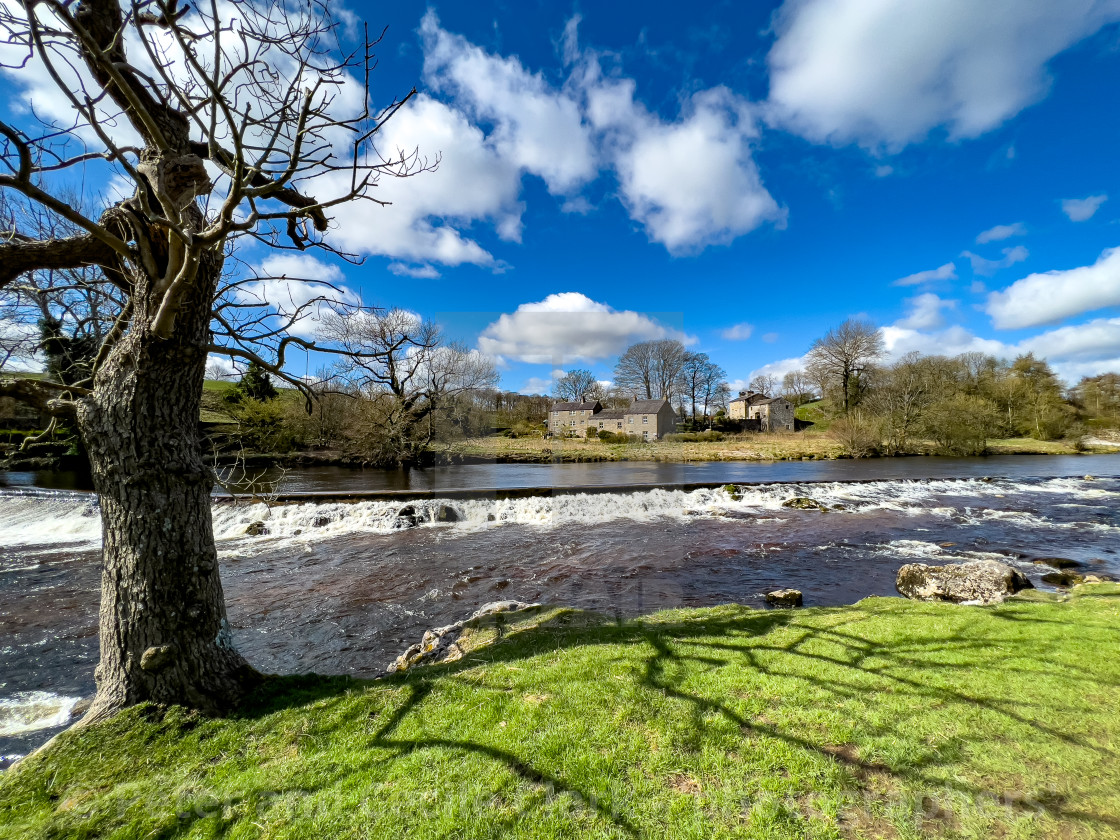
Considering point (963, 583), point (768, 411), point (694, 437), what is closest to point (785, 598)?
point (963, 583)

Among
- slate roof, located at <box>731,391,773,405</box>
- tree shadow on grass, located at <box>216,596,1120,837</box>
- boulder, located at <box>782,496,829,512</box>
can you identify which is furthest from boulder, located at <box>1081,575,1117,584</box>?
slate roof, located at <box>731,391,773,405</box>

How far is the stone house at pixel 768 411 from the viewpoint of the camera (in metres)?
47.2

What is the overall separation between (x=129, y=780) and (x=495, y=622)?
332cm

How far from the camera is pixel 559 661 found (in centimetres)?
378

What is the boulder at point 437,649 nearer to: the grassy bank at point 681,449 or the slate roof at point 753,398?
the grassy bank at point 681,449

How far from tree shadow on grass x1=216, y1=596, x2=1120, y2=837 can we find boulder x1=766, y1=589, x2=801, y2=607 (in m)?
1.41

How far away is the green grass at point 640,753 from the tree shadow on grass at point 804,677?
0.6 inches

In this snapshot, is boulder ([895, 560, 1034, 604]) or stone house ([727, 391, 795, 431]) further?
stone house ([727, 391, 795, 431])

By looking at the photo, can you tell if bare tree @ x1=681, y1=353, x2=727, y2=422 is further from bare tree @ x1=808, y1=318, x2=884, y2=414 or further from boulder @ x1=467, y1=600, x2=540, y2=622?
boulder @ x1=467, y1=600, x2=540, y2=622

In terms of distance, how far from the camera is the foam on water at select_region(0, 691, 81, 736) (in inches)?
153

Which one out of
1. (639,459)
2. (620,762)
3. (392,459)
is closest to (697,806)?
(620,762)

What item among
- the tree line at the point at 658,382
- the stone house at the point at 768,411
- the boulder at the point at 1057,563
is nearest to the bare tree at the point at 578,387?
the tree line at the point at 658,382

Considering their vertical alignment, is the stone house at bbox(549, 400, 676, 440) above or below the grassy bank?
above

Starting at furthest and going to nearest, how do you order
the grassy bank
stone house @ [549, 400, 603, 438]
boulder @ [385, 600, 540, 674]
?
stone house @ [549, 400, 603, 438], the grassy bank, boulder @ [385, 600, 540, 674]
